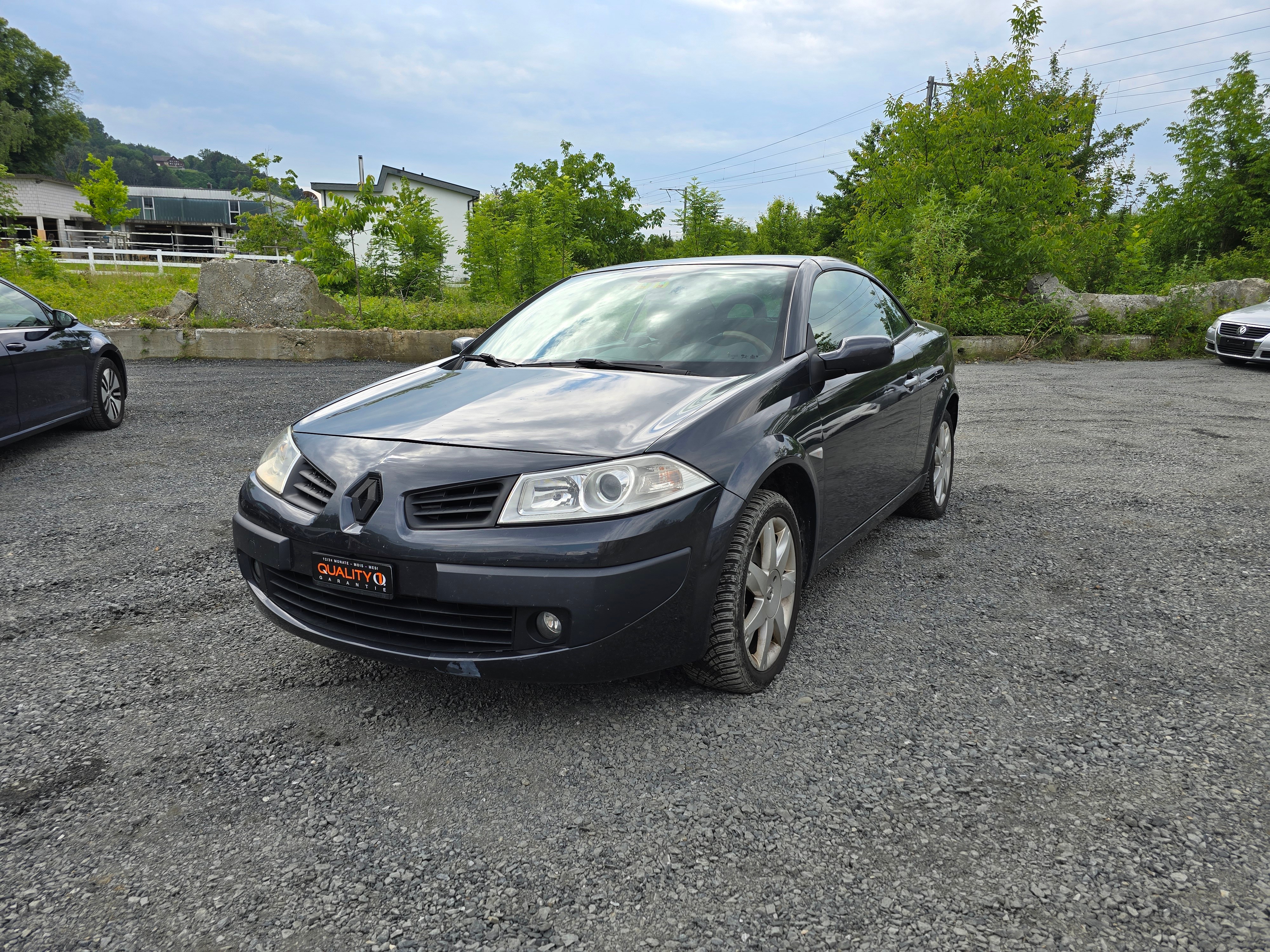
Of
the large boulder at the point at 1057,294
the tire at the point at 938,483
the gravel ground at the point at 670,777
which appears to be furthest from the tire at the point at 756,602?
the large boulder at the point at 1057,294

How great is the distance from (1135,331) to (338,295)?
1478 cm

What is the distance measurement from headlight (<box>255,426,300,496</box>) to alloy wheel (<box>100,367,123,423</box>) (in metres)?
5.32

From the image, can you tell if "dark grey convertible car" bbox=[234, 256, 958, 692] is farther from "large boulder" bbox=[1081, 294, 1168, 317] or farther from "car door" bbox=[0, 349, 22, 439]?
"large boulder" bbox=[1081, 294, 1168, 317]

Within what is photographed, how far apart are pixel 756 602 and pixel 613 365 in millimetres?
1082

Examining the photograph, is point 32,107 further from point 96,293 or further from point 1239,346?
point 1239,346

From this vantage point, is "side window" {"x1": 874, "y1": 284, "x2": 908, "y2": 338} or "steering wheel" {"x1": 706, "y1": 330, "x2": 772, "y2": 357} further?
"side window" {"x1": 874, "y1": 284, "x2": 908, "y2": 338}

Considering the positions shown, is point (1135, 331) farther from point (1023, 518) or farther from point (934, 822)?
point (934, 822)

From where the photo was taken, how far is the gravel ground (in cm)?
Answer: 184

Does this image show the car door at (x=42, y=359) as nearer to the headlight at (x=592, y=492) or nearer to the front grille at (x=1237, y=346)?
the headlight at (x=592, y=492)

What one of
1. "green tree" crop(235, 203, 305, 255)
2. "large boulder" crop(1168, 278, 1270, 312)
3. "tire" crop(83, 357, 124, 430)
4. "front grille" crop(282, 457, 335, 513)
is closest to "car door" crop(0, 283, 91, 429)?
"tire" crop(83, 357, 124, 430)

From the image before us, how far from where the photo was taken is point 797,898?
6.20ft

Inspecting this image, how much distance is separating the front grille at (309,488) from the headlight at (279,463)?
0.04m

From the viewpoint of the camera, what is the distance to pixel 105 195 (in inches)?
1467

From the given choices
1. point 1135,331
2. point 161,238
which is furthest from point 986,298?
point 161,238
